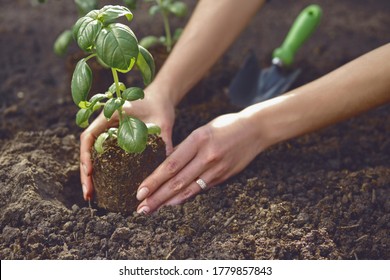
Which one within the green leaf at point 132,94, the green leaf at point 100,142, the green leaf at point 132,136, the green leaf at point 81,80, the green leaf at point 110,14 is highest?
the green leaf at point 110,14

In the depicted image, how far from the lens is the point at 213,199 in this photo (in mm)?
2004

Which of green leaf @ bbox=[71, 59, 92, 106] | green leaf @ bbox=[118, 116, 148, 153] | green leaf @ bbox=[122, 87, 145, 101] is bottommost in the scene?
green leaf @ bbox=[118, 116, 148, 153]

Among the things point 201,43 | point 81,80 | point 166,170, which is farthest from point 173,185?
point 201,43

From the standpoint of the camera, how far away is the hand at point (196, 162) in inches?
75.5

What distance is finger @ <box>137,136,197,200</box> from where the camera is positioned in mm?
1907

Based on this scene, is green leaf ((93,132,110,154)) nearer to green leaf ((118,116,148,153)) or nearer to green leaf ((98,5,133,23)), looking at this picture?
green leaf ((118,116,148,153))

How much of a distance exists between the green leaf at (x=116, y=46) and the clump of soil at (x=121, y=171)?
0.33m

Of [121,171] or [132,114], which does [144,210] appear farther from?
[132,114]

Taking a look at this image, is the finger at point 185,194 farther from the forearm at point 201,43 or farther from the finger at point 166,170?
the forearm at point 201,43

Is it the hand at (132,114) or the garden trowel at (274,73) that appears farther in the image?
the garden trowel at (274,73)

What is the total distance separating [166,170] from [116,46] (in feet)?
1.37

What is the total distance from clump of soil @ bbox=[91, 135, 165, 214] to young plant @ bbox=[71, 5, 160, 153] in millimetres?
47

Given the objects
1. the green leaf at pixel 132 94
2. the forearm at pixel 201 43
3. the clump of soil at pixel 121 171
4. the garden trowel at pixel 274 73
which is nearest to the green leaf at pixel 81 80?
the green leaf at pixel 132 94

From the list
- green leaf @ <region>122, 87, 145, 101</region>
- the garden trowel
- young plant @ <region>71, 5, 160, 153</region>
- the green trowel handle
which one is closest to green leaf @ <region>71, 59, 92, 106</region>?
young plant @ <region>71, 5, 160, 153</region>
